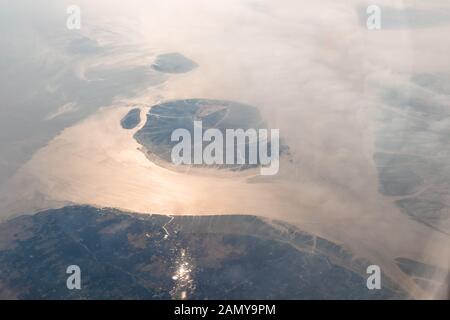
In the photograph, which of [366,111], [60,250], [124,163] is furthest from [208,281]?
[366,111]

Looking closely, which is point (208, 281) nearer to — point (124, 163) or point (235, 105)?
point (124, 163)

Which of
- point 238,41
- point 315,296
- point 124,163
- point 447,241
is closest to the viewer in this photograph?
point 315,296

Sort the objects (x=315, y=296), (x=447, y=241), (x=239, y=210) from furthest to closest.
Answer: (x=239, y=210) < (x=447, y=241) < (x=315, y=296)

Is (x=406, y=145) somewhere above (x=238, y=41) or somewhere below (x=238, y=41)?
below

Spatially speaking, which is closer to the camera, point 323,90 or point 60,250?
point 60,250

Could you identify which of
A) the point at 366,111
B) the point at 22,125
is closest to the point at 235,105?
the point at 366,111

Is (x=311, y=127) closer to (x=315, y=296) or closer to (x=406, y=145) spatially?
(x=406, y=145)

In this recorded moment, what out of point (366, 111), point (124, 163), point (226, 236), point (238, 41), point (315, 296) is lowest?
point (315, 296)
